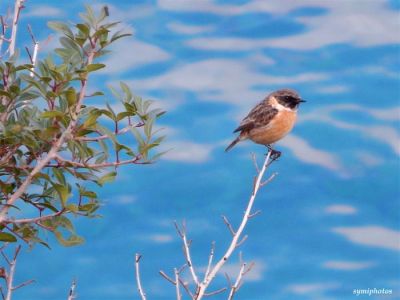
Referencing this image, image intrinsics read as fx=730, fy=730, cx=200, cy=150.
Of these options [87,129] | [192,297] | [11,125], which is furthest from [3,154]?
[192,297]

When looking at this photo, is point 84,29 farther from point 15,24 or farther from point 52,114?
point 15,24

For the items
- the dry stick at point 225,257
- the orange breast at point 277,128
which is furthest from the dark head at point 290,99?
the dry stick at point 225,257

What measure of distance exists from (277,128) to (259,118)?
0.27m

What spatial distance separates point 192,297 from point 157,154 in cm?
77

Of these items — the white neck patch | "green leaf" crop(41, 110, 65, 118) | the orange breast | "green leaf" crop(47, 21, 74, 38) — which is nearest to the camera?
"green leaf" crop(41, 110, 65, 118)

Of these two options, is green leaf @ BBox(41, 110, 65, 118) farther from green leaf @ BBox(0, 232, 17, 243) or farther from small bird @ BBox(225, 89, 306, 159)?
small bird @ BBox(225, 89, 306, 159)

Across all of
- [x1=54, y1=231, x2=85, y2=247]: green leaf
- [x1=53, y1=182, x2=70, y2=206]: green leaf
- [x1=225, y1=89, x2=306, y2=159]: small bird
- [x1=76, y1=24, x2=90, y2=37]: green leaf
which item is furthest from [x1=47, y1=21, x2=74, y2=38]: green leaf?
[x1=225, y1=89, x2=306, y2=159]: small bird

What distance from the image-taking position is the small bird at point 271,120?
27.1ft

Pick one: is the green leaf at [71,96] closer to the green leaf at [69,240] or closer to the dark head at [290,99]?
the green leaf at [69,240]

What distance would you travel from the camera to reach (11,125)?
11.5 ft

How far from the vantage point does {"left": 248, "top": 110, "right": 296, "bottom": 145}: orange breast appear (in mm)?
8250

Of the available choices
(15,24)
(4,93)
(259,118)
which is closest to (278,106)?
(259,118)

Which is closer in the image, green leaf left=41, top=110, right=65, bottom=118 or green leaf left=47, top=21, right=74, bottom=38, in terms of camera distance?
green leaf left=41, top=110, right=65, bottom=118

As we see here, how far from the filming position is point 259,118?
27.5ft
